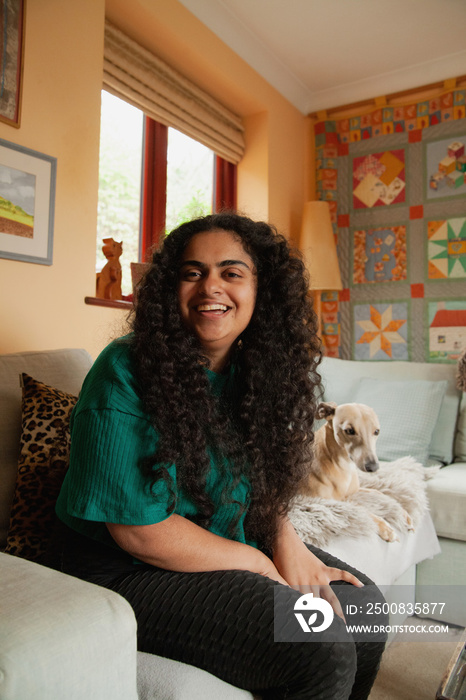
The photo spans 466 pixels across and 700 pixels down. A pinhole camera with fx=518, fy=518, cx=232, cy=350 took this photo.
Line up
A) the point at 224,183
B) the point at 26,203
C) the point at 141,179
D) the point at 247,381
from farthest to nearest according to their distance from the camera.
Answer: the point at 224,183
the point at 141,179
the point at 26,203
the point at 247,381

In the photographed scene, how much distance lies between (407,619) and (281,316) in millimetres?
1452

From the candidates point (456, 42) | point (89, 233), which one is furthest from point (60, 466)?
point (456, 42)

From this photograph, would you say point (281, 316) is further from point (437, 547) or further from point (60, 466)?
point (437, 547)

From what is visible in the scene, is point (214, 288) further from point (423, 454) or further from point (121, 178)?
point (121, 178)

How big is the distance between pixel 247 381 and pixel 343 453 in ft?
2.53

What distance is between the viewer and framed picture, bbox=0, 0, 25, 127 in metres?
1.76

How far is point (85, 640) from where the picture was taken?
2.02 feet

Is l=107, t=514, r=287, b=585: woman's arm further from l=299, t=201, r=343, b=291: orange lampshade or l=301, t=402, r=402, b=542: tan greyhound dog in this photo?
l=299, t=201, r=343, b=291: orange lampshade

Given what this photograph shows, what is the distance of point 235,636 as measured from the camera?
0.84 m

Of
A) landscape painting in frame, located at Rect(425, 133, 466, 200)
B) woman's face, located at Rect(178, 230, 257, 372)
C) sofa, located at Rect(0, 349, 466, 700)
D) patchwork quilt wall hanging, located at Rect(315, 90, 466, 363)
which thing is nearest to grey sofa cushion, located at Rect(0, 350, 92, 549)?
sofa, located at Rect(0, 349, 466, 700)

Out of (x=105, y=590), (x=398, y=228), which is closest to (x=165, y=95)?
(x=398, y=228)

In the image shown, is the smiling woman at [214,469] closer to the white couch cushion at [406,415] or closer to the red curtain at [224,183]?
the white couch cushion at [406,415]

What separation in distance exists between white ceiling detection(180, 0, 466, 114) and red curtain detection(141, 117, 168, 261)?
598 millimetres

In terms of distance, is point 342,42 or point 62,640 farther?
point 342,42
